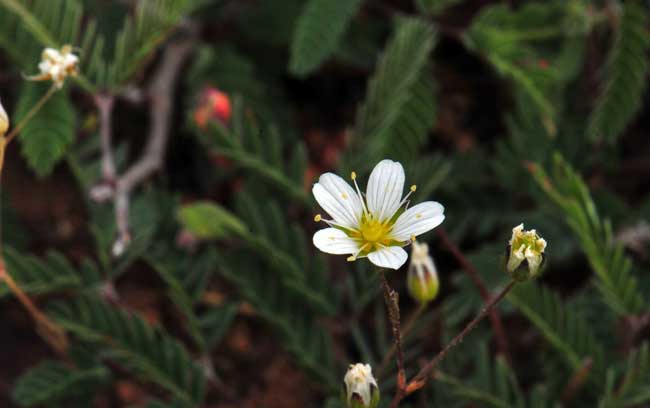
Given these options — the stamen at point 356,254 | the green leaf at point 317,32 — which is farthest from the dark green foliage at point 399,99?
the stamen at point 356,254

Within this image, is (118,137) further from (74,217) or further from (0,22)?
(0,22)

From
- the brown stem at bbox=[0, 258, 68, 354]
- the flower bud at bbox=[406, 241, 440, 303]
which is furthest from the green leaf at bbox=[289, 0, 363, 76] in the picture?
the brown stem at bbox=[0, 258, 68, 354]

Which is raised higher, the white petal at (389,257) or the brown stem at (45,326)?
the brown stem at (45,326)

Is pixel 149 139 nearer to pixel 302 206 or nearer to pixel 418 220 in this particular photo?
pixel 302 206

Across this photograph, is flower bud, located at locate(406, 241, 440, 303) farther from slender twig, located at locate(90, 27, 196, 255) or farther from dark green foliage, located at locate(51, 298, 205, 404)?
slender twig, located at locate(90, 27, 196, 255)

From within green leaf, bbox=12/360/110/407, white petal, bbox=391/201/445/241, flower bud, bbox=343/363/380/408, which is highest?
white petal, bbox=391/201/445/241

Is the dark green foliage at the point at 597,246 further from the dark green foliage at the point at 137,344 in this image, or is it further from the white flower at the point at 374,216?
the dark green foliage at the point at 137,344

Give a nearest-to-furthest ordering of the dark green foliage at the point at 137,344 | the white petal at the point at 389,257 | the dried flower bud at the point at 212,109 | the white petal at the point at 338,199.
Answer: the white petal at the point at 389,257
the white petal at the point at 338,199
the dark green foliage at the point at 137,344
the dried flower bud at the point at 212,109
